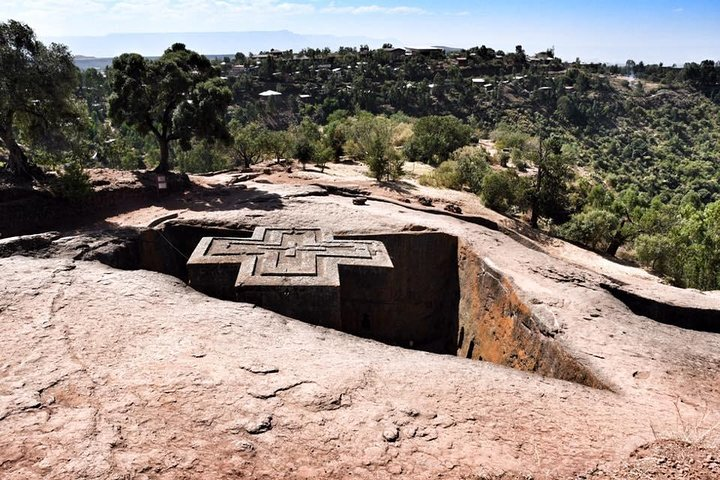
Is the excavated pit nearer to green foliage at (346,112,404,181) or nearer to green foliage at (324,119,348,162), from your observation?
green foliage at (346,112,404,181)

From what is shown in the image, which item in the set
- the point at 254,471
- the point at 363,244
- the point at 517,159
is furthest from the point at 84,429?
the point at 517,159

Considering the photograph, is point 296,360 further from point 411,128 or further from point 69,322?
point 411,128

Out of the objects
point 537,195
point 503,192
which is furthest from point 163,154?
point 537,195

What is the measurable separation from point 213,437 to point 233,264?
4.61 metres

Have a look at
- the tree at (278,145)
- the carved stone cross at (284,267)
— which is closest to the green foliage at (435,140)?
the tree at (278,145)

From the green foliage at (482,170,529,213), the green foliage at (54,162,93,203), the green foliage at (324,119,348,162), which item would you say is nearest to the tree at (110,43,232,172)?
the green foliage at (54,162,93,203)

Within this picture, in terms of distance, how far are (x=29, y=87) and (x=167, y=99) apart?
4766 millimetres

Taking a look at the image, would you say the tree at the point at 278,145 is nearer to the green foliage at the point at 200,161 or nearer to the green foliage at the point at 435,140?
the green foliage at the point at 435,140

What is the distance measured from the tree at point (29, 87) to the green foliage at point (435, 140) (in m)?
20.8

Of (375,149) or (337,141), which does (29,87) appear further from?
(337,141)

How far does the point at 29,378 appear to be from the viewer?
5277 mm

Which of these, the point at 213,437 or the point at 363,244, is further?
the point at 363,244

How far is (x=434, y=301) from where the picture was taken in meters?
11.8

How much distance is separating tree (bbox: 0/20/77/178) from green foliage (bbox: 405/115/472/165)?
20.8 m
